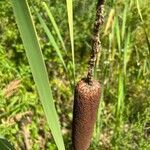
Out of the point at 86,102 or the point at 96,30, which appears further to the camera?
the point at 86,102

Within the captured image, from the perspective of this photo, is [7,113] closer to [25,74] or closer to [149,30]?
[25,74]

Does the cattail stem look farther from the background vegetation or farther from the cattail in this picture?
the background vegetation

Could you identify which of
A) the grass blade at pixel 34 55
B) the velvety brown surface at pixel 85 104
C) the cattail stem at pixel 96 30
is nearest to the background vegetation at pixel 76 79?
the velvety brown surface at pixel 85 104

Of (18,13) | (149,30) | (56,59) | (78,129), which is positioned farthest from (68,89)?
(18,13)

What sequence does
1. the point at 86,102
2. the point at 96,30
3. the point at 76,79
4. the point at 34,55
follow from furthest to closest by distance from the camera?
the point at 76,79 → the point at 86,102 → the point at 96,30 → the point at 34,55

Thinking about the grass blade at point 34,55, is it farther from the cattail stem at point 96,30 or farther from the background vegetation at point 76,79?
the background vegetation at point 76,79

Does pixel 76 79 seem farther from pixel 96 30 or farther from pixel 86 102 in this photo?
pixel 96 30

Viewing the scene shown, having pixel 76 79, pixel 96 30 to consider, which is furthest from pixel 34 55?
pixel 76 79

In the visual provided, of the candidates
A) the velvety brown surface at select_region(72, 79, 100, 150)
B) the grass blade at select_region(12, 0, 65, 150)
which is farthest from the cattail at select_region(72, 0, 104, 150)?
the grass blade at select_region(12, 0, 65, 150)
